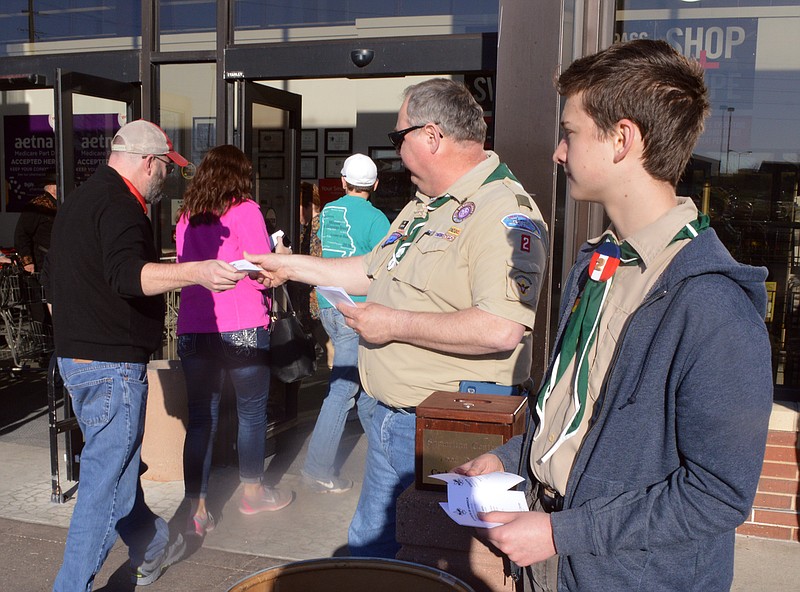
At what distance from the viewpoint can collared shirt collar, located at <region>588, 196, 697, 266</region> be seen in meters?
1.56

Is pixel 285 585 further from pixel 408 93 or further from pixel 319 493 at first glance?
pixel 319 493

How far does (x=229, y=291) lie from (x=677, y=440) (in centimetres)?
344

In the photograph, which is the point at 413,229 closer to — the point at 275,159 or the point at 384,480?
the point at 384,480

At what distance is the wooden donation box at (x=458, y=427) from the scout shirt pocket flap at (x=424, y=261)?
1.27 ft

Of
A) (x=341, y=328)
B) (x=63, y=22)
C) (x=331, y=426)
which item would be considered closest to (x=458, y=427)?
(x=331, y=426)

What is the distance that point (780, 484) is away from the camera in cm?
448

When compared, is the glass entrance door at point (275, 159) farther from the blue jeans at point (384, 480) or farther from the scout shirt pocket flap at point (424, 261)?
the scout shirt pocket flap at point (424, 261)

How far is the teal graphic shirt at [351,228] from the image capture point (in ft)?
18.2

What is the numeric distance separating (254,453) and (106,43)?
133 inches

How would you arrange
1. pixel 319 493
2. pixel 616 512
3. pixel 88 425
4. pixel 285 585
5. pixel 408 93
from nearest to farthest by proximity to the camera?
pixel 616 512
pixel 285 585
pixel 408 93
pixel 88 425
pixel 319 493

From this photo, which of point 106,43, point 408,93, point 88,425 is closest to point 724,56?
point 408,93

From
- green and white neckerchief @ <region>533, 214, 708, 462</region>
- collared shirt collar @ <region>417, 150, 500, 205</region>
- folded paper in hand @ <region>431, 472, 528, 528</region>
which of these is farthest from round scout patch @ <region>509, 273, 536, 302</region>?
folded paper in hand @ <region>431, 472, 528, 528</region>

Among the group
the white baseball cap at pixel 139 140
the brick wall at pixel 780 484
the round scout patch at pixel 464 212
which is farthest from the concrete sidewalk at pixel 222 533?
the round scout patch at pixel 464 212

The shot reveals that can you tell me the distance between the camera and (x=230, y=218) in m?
4.60
